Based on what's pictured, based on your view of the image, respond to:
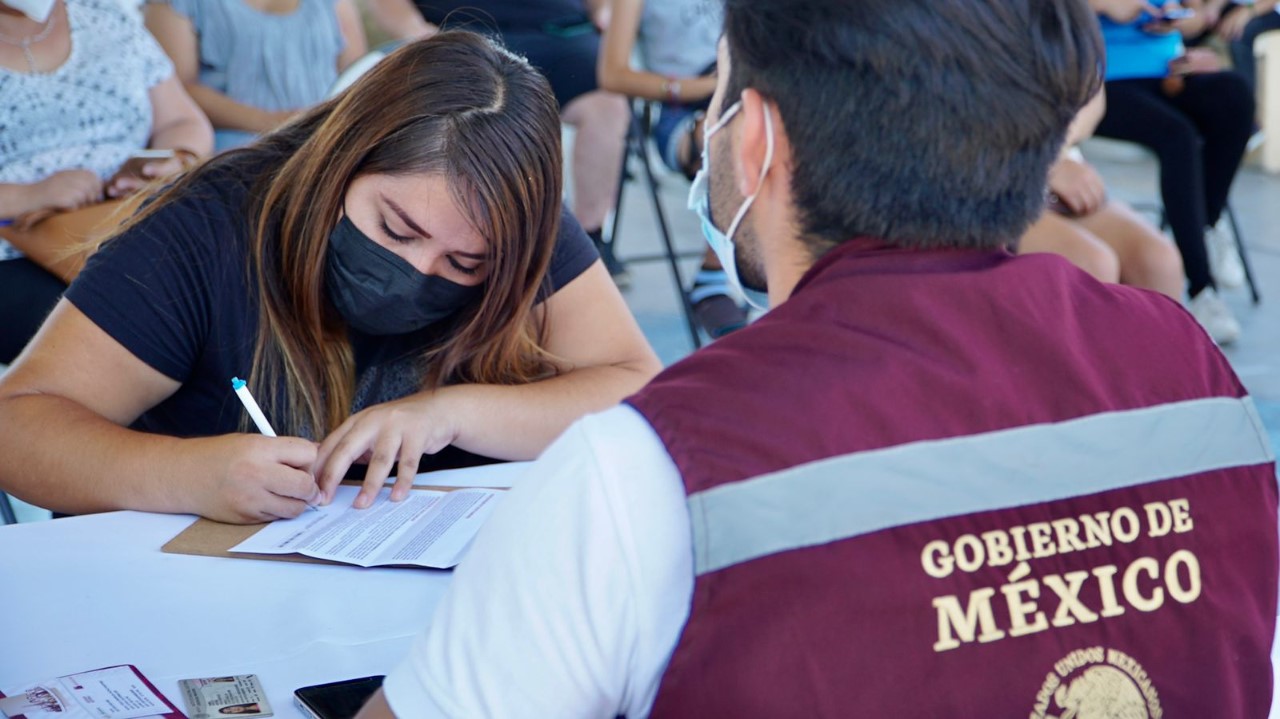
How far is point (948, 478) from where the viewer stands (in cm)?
73

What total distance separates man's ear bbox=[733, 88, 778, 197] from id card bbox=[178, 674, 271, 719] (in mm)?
→ 545

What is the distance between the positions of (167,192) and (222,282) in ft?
0.52

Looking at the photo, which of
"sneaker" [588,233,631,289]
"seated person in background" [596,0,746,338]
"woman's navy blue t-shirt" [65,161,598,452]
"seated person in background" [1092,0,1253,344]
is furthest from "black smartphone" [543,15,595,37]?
"woman's navy blue t-shirt" [65,161,598,452]

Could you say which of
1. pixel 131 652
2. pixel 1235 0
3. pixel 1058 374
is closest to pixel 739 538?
pixel 1058 374

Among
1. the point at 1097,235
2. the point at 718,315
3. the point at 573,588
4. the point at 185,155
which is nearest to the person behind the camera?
the point at 573,588

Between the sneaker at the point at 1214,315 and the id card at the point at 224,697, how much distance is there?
141 inches

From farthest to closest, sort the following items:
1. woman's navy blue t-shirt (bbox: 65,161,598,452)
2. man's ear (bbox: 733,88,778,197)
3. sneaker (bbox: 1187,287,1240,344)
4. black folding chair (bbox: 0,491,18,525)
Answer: sneaker (bbox: 1187,287,1240,344)
black folding chair (bbox: 0,491,18,525)
woman's navy blue t-shirt (bbox: 65,161,598,452)
man's ear (bbox: 733,88,778,197)

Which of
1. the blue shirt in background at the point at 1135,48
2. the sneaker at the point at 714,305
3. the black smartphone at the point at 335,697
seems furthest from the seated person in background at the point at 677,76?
the black smartphone at the point at 335,697

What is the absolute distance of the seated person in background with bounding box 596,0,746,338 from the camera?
367 cm

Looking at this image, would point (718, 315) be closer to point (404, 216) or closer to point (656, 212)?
point (656, 212)

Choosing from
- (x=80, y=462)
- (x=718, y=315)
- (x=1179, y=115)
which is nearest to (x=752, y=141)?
(x=80, y=462)

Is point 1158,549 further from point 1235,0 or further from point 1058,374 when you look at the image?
point 1235,0

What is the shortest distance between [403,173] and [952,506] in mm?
916

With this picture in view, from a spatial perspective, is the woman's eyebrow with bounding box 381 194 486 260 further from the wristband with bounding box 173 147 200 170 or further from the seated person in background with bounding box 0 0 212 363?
the wristband with bounding box 173 147 200 170
